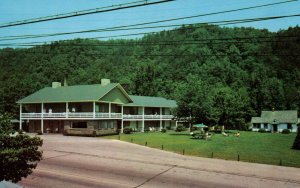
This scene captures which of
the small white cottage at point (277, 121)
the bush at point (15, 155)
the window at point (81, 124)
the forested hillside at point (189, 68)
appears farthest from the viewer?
the forested hillside at point (189, 68)

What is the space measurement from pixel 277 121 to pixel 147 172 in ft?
236

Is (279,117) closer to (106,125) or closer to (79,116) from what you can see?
(106,125)

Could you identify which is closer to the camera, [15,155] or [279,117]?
[15,155]

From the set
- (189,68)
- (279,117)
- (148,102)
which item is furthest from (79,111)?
(189,68)

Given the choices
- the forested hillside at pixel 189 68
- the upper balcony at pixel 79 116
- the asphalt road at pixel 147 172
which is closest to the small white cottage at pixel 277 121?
the forested hillside at pixel 189 68

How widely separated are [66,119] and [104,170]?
34941 millimetres

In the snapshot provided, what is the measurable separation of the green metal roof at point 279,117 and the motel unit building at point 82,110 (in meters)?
36.0

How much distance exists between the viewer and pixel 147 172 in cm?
2331

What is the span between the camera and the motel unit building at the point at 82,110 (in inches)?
2189

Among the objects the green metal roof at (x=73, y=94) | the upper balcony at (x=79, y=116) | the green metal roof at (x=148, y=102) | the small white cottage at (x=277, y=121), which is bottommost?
the small white cottage at (x=277, y=121)

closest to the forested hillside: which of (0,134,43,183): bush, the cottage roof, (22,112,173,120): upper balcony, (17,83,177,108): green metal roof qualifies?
the cottage roof

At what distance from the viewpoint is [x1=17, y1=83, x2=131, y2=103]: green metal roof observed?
5712cm

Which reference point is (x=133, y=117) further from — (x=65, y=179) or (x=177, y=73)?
(x=177, y=73)

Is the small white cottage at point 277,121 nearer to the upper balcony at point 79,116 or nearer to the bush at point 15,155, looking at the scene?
the upper balcony at point 79,116
